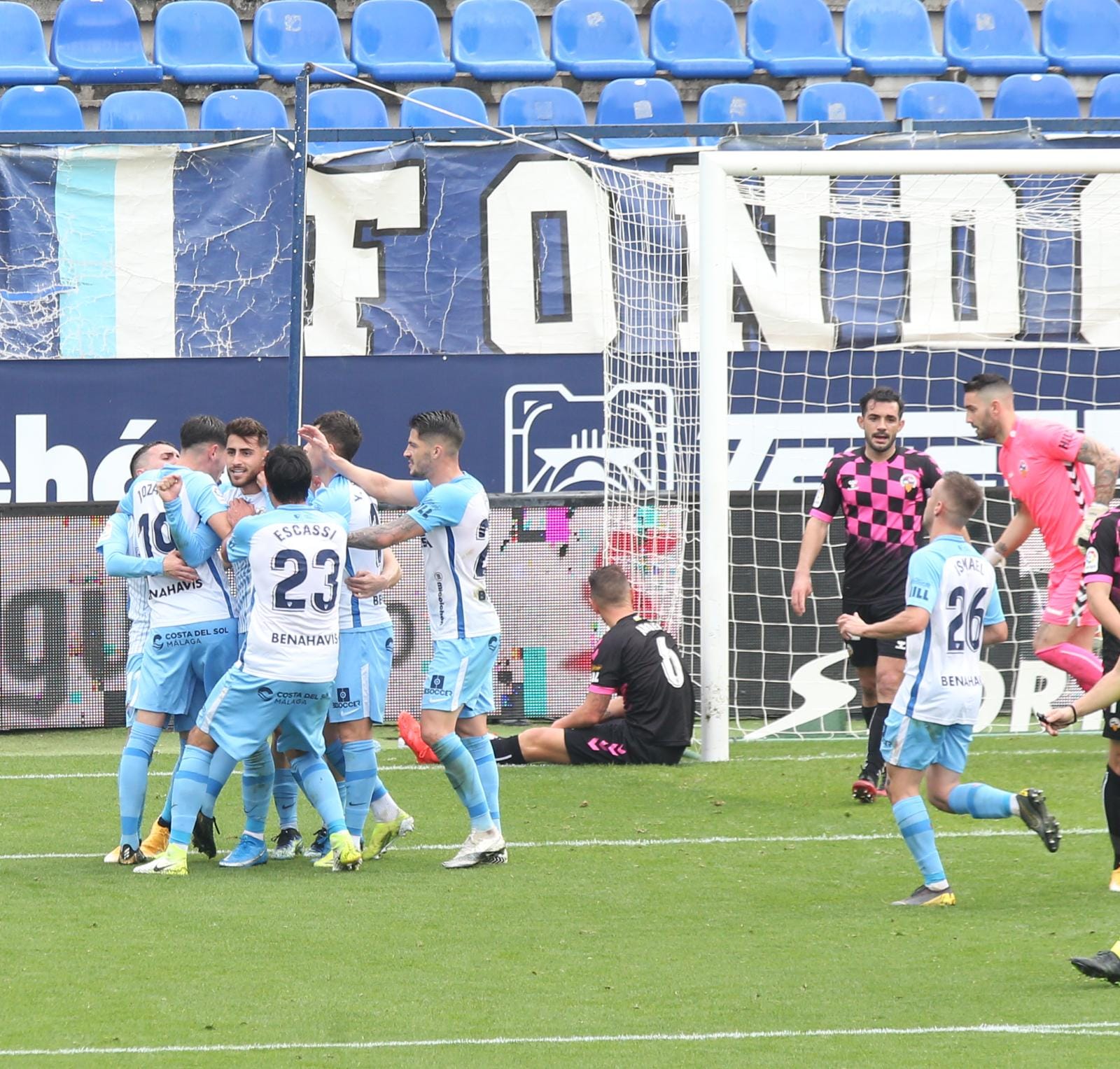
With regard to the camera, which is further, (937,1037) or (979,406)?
(979,406)

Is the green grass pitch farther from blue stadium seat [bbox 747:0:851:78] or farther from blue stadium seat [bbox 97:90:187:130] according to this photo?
blue stadium seat [bbox 747:0:851:78]

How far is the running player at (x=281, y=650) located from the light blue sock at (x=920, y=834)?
2143mm

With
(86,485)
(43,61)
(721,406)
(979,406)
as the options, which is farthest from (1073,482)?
(43,61)

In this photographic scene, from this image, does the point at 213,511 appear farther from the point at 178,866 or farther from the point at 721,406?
the point at 721,406

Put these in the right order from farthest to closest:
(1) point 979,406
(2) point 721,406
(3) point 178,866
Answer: (2) point 721,406 < (1) point 979,406 < (3) point 178,866

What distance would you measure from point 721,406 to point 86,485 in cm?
465

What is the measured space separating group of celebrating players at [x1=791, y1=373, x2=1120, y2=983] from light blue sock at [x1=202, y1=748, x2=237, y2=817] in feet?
8.03

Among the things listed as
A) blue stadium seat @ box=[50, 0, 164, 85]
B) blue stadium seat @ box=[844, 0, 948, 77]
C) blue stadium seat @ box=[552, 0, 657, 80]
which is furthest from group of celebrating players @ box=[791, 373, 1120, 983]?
blue stadium seat @ box=[50, 0, 164, 85]

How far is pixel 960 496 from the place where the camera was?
19.8 feet

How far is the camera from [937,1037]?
173 inches

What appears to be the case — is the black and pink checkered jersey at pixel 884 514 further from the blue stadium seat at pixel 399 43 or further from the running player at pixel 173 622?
the blue stadium seat at pixel 399 43

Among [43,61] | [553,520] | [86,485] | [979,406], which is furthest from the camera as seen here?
[43,61]

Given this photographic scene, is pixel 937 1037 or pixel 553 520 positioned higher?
pixel 553 520

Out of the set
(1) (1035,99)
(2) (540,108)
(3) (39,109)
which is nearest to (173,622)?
(3) (39,109)
